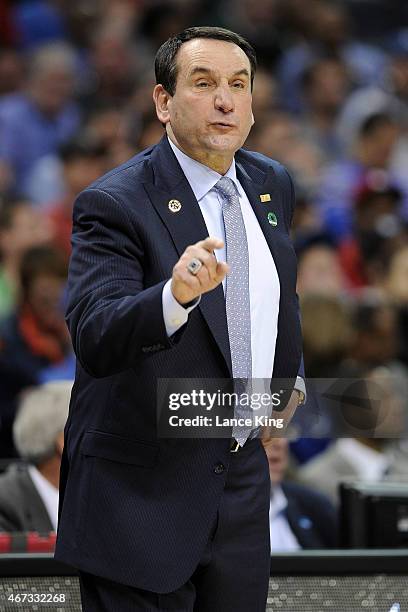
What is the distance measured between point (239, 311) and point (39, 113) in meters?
6.53

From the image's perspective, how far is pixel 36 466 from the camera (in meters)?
3.59

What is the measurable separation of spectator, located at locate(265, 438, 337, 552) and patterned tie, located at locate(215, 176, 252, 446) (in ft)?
5.46

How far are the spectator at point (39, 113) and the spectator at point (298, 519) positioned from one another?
4.41 m

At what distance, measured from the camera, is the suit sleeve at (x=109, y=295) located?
1.98 meters

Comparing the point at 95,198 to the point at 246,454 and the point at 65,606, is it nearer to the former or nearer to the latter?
the point at 246,454

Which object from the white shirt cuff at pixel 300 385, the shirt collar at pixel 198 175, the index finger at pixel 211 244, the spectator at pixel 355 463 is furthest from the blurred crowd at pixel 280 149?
the index finger at pixel 211 244

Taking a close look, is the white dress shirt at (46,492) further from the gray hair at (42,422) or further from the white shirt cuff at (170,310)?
the white shirt cuff at (170,310)

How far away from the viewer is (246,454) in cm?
223

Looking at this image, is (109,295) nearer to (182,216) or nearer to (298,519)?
(182,216)

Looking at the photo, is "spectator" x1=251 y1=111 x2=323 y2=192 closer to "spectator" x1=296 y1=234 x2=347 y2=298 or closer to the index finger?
"spectator" x1=296 y1=234 x2=347 y2=298

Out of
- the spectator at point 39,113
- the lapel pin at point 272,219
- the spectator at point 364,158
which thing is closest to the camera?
the lapel pin at point 272,219

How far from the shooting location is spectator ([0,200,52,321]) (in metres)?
6.29

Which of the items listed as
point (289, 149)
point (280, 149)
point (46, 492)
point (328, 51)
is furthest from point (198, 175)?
point (328, 51)

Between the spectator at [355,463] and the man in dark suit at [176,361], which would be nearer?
the man in dark suit at [176,361]
